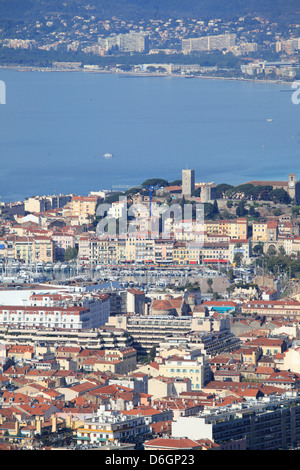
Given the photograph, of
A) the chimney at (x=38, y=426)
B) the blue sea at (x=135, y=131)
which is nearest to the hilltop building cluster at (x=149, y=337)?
the chimney at (x=38, y=426)

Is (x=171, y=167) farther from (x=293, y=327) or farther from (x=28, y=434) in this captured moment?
(x=28, y=434)

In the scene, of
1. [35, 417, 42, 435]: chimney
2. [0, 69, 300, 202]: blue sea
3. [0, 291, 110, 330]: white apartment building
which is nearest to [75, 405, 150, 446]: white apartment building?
[35, 417, 42, 435]: chimney

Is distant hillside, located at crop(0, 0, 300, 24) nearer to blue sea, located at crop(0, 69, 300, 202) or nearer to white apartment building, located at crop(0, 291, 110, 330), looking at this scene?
blue sea, located at crop(0, 69, 300, 202)

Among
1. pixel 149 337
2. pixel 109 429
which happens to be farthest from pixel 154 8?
pixel 109 429

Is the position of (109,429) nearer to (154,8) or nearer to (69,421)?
(69,421)

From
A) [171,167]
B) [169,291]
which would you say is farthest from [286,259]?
[171,167]
